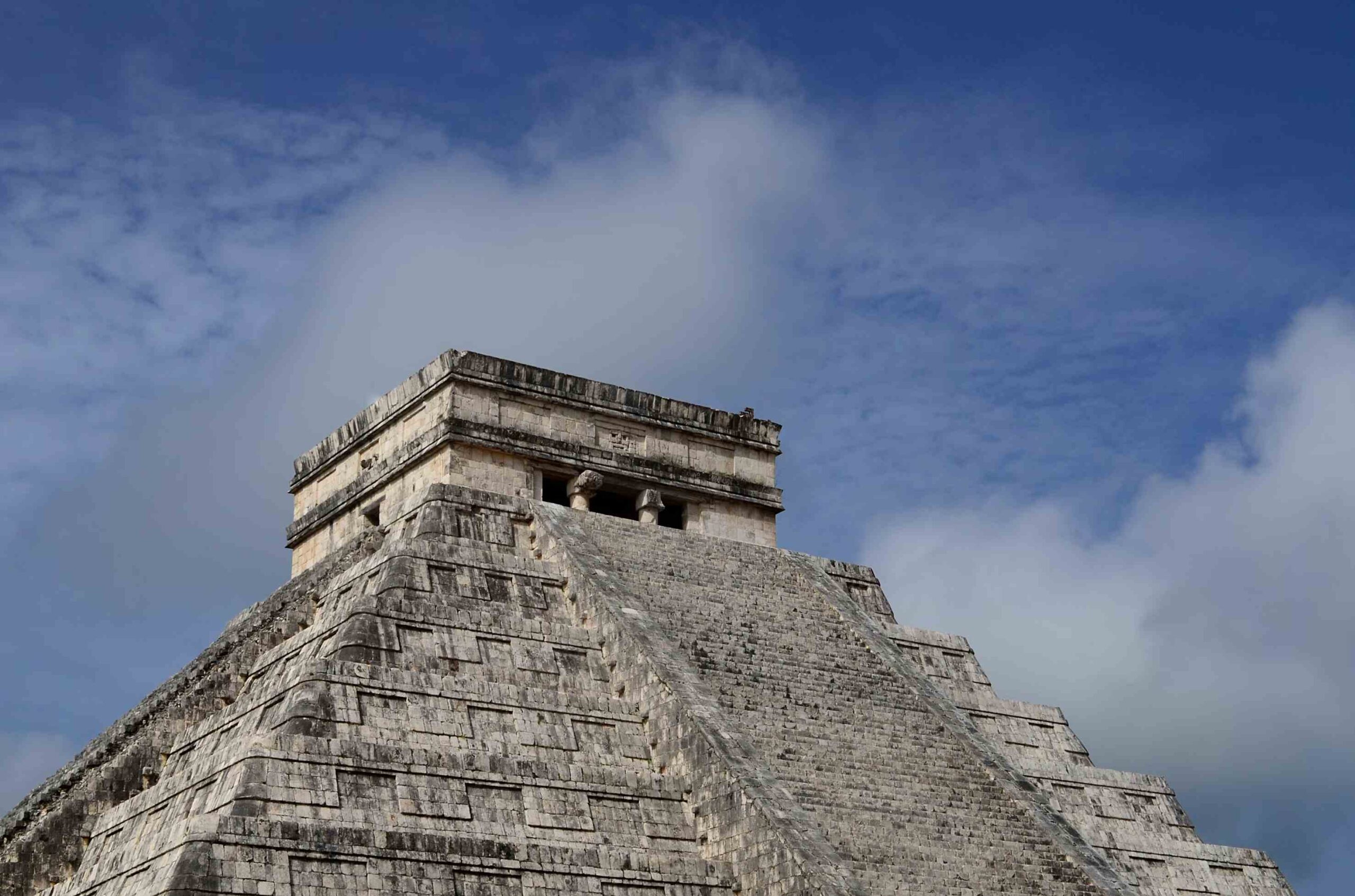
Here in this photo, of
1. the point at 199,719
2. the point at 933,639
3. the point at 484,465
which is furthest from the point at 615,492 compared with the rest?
the point at 199,719

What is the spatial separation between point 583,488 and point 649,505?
2.71 ft

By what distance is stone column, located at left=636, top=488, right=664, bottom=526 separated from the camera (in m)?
21.3

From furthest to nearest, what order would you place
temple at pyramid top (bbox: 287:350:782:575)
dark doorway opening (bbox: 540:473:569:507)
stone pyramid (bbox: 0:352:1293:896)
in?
dark doorway opening (bbox: 540:473:569:507)
temple at pyramid top (bbox: 287:350:782:575)
stone pyramid (bbox: 0:352:1293:896)

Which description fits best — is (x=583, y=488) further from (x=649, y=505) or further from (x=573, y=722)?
(x=573, y=722)

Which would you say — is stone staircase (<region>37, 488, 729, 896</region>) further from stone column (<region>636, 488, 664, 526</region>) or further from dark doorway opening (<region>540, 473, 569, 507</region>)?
stone column (<region>636, 488, 664, 526</region>)

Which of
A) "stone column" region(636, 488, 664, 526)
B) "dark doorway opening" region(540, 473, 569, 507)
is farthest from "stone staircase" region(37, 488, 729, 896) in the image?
"stone column" region(636, 488, 664, 526)

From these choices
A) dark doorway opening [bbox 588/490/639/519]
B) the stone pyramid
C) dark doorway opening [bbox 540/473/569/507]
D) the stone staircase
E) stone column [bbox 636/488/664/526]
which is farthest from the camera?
dark doorway opening [bbox 588/490/639/519]

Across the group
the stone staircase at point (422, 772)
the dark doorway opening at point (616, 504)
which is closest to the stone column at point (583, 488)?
the dark doorway opening at point (616, 504)

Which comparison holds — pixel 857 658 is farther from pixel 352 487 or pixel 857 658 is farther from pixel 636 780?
pixel 352 487

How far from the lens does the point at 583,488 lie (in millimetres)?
20953

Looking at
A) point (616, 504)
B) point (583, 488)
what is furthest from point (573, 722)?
point (616, 504)

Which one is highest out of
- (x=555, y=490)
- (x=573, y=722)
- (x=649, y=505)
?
(x=555, y=490)

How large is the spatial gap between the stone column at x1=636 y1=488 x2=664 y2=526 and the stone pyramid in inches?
2.2

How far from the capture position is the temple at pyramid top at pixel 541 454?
811 inches
